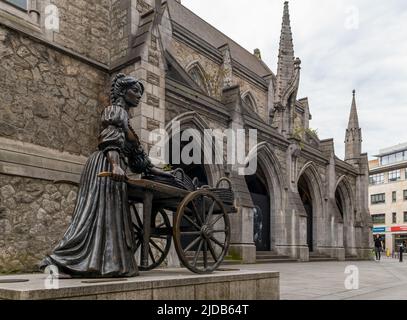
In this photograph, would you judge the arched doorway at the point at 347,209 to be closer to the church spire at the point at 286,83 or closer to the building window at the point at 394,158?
the church spire at the point at 286,83

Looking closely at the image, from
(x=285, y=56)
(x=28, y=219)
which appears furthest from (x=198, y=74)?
(x=28, y=219)

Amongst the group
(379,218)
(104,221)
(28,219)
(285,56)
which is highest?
(285,56)

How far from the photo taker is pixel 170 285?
156 inches

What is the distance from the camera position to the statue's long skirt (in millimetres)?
3855

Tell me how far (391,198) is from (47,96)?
56102 millimetres

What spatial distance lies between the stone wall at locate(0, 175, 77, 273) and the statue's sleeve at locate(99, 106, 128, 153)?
12.9 ft

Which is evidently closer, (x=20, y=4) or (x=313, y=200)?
(x=20, y=4)

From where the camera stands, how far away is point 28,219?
7730 millimetres

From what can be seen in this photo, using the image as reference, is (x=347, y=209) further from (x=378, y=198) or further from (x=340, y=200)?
(x=378, y=198)

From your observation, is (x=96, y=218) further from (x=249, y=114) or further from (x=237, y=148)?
(x=249, y=114)

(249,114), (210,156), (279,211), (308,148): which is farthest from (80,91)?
(308,148)

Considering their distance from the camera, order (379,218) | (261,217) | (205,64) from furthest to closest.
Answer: (379,218) → (205,64) → (261,217)

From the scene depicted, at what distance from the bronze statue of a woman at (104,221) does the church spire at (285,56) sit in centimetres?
1710

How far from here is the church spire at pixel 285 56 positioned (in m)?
20.7
